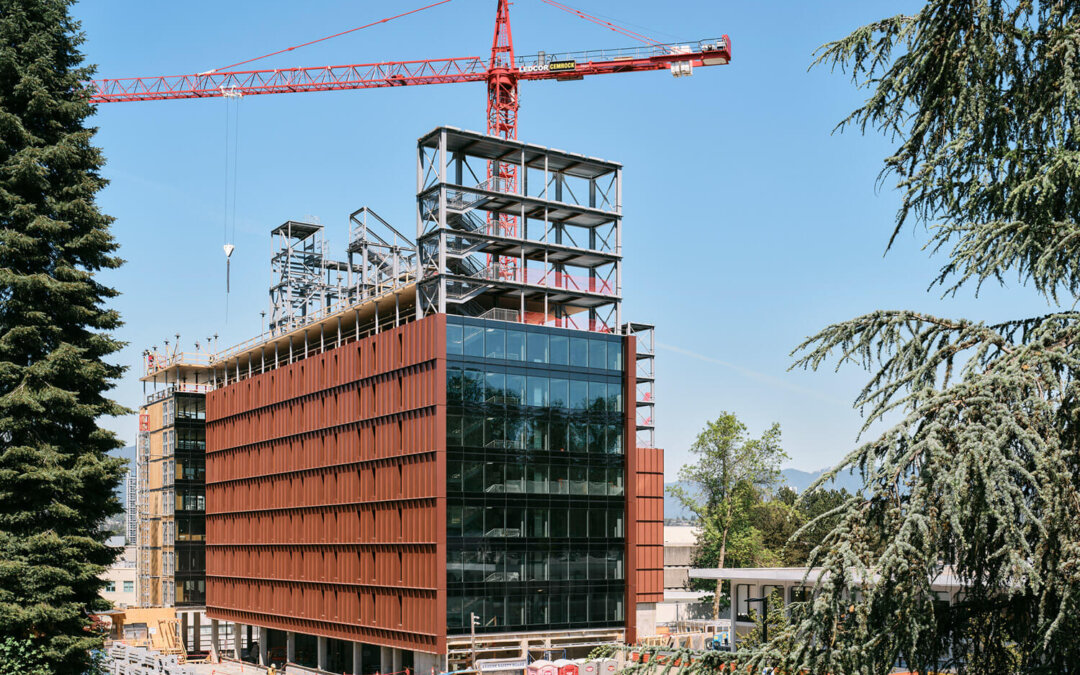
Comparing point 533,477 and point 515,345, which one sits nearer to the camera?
point 515,345

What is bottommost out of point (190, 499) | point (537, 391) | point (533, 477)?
point (190, 499)

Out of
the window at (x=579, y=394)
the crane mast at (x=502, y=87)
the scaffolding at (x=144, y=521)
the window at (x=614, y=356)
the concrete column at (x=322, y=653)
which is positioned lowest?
the concrete column at (x=322, y=653)

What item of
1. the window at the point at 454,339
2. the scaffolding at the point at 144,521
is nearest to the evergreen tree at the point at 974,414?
the window at the point at 454,339

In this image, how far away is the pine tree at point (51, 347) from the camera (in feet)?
95.1

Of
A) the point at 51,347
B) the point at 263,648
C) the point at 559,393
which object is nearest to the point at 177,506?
the point at 263,648

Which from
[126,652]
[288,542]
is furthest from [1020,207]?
[288,542]

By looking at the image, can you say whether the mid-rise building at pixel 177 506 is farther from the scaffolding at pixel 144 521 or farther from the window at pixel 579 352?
the window at pixel 579 352

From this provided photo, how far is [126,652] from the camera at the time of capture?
215 feet

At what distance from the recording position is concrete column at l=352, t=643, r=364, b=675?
69688mm

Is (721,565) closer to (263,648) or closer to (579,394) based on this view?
(579,394)

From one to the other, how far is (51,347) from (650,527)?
57.2 metres

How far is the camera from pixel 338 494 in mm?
71875

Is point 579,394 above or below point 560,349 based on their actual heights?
below

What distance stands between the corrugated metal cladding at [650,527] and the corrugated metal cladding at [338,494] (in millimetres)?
21977
